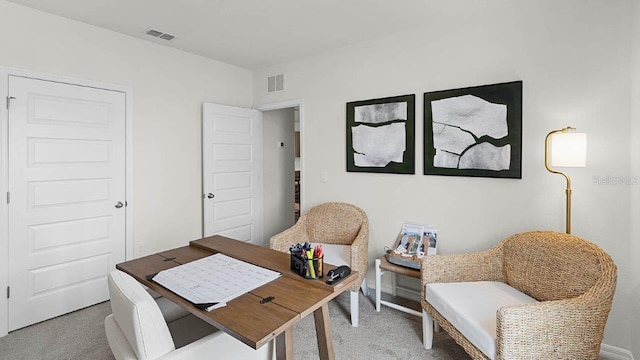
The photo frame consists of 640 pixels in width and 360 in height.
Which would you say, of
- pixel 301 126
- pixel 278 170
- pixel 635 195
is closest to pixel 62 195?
pixel 301 126

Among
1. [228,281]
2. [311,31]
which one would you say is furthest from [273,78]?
[228,281]

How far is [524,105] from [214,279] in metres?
2.50

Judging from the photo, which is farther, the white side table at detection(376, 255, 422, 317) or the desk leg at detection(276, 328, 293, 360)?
the white side table at detection(376, 255, 422, 317)

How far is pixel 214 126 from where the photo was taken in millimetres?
3838

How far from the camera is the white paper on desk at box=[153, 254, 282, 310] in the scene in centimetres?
145

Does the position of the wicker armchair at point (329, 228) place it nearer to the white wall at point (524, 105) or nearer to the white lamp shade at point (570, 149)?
the white wall at point (524, 105)

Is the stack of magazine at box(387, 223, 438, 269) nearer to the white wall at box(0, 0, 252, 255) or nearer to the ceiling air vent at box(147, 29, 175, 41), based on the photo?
the white wall at box(0, 0, 252, 255)

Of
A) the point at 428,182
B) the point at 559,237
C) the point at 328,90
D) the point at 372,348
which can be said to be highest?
the point at 328,90

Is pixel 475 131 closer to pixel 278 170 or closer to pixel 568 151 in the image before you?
pixel 568 151

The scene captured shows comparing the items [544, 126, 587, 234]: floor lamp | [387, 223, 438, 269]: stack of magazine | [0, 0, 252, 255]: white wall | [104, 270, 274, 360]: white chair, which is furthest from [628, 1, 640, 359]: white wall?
[0, 0, 252, 255]: white wall

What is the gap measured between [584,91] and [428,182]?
128cm

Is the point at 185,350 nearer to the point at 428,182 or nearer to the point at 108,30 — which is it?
the point at 428,182

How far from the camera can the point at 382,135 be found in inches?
126

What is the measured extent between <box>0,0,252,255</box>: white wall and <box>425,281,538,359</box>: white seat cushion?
2835 mm
